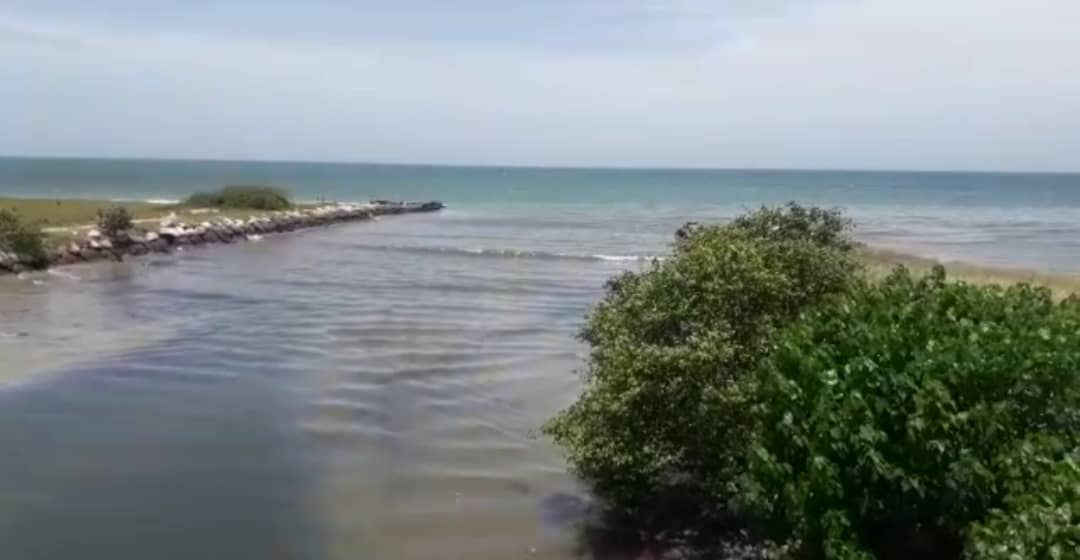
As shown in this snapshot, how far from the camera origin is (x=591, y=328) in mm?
15789

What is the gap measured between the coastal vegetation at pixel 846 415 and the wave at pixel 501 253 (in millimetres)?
35797

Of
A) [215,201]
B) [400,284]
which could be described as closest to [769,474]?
[400,284]

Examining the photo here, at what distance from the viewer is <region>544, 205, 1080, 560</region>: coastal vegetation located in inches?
327

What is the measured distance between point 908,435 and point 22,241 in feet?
118

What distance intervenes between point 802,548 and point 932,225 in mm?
68551

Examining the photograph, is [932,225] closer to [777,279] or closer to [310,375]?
[310,375]

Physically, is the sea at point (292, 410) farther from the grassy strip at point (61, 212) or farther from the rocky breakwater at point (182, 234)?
the grassy strip at point (61, 212)

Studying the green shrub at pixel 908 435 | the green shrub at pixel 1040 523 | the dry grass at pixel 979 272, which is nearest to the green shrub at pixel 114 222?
the dry grass at pixel 979 272

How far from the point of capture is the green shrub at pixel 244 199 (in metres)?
69.6

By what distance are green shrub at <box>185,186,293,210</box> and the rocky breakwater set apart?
178cm

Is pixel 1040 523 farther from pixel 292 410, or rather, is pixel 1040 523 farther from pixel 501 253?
pixel 501 253

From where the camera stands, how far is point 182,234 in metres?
50.3

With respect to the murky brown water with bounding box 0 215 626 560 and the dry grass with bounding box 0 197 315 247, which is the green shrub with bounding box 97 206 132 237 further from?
the murky brown water with bounding box 0 215 626 560

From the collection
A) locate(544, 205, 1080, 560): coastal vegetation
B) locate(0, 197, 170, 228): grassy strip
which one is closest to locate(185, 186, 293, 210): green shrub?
locate(0, 197, 170, 228): grassy strip
